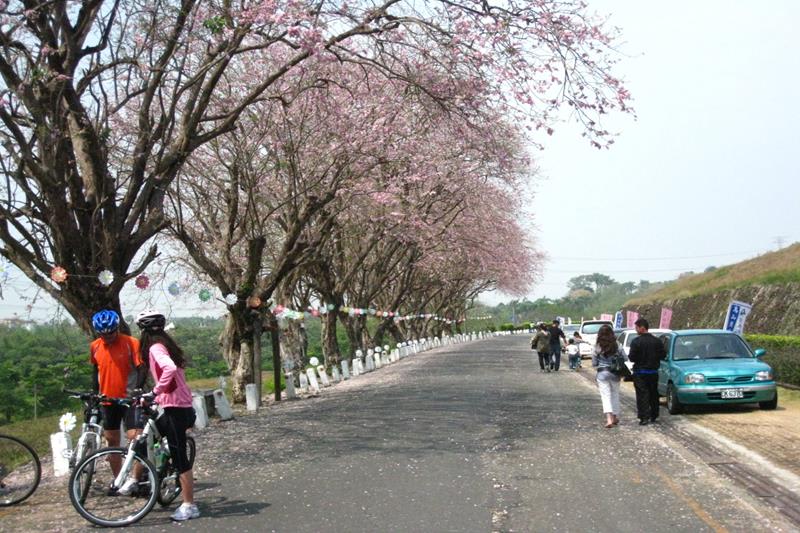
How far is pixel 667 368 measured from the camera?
16500mm

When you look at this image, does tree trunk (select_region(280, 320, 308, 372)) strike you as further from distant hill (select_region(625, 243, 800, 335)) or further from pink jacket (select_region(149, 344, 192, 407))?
pink jacket (select_region(149, 344, 192, 407))

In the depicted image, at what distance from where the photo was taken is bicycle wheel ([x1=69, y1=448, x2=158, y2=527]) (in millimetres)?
7504

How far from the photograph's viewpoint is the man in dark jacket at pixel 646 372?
14.1m

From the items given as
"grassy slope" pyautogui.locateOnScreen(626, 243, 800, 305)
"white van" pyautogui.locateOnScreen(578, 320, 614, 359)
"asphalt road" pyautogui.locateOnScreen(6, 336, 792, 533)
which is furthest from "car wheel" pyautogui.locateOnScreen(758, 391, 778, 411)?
"white van" pyautogui.locateOnScreen(578, 320, 614, 359)

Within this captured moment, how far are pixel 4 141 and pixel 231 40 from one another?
145 inches

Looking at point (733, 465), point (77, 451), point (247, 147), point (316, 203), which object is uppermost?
point (247, 147)

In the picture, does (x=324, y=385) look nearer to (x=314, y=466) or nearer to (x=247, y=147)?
(x=247, y=147)

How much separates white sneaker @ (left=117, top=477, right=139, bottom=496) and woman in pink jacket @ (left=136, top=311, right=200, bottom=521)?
0.38 meters

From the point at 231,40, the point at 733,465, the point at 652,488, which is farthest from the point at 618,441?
the point at 231,40

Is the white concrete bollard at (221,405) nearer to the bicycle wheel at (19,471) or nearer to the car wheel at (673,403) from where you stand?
the car wheel at (673,403)

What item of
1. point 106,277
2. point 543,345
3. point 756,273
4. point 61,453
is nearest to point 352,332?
point 543,345

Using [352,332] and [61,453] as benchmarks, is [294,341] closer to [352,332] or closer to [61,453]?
[352,332]

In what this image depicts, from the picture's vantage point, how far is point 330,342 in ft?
116

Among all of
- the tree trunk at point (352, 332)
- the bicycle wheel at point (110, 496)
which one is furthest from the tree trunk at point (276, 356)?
the tree trunk at point (352, 332)
